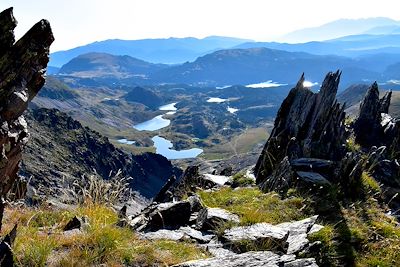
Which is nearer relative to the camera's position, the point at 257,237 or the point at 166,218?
the point at 257,237

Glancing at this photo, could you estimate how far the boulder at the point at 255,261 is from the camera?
10.1 meters

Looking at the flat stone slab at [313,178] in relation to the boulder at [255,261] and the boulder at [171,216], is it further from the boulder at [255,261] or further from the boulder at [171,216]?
the boulder at [255,261]

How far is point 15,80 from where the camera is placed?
12547mm

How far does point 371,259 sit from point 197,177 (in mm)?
16078

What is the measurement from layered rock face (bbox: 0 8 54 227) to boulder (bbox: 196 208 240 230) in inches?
253

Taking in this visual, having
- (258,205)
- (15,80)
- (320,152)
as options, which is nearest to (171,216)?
(258,205)

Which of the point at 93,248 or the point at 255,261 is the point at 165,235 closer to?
the point at 93,248

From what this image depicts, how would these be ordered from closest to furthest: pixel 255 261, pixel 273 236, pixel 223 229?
pixel 255 261 < pixel 273 236 < pixel 223 229

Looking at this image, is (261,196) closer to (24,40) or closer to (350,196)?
(350,196)

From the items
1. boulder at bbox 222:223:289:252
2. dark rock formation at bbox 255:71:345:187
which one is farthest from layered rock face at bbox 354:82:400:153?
boulder at bbox 222:223:289:252

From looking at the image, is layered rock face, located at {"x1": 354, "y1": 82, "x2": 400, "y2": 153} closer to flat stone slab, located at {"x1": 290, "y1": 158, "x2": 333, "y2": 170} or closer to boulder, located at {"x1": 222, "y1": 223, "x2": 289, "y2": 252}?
flat stone slab, located at {"x1": 290, "y1": 158, "x2": 333, "y2": 170}

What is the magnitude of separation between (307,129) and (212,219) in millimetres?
15730

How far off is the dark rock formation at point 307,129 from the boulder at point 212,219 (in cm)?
899

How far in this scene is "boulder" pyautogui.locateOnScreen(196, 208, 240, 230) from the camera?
46.6 feet
